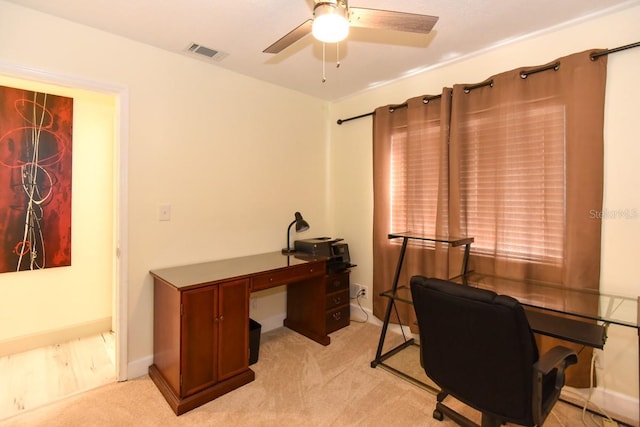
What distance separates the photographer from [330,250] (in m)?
3.09

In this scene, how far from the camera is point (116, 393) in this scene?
6.91 ft

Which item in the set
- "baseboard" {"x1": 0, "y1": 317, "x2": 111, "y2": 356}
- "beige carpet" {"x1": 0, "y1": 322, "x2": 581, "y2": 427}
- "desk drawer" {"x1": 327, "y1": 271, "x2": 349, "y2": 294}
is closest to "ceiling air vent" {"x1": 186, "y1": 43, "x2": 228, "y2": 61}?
"desk drawer" {"x1": 327, "y1": 271, "x2": 349, "y2": 294}

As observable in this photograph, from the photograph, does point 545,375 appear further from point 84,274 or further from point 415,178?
point 84,274

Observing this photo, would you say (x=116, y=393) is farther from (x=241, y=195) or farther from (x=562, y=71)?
(x=562, y=71)

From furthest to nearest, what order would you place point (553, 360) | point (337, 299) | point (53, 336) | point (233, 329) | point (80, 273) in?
1. point (337, 299)
2. point (80, 273)
3. point (53, 336)
4. point (233, 329)
5. point (553, 360)

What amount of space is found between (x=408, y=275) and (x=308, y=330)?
3.59ft

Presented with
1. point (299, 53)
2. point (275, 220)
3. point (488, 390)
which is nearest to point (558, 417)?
point (488, 390)

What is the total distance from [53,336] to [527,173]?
4165 mm

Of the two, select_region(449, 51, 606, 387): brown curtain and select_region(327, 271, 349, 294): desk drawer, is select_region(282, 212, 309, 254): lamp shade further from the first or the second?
select_region(449, 51, 606, 387): brown curtain

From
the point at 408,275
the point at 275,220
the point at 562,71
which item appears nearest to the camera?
the point at 562,71

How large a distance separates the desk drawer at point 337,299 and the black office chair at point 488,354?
1518 millimetres

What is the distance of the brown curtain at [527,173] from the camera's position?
195 cm

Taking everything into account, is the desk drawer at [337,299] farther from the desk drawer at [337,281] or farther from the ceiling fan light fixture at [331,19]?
the ceiling fan light fixture at [331,19]

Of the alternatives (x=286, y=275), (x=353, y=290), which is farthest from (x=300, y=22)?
(x=353, y=290)
